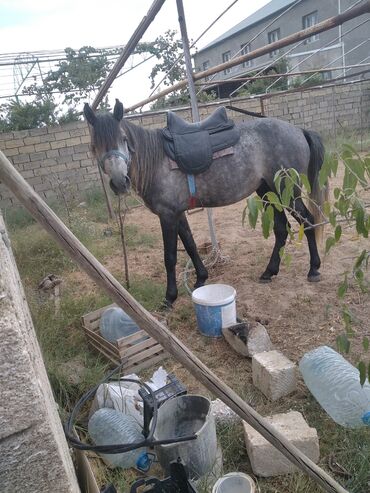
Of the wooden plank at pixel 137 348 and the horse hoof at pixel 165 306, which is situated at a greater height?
the wooden plank at pixel 137 348

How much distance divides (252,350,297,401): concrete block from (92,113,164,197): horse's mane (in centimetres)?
170

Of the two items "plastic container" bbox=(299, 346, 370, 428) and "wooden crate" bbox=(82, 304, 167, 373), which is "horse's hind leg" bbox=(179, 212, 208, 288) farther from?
"plastic container" bbox=(299, 346, 370, 428)

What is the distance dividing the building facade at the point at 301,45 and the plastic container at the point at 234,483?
43.2ft

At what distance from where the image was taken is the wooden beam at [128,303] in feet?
3.19

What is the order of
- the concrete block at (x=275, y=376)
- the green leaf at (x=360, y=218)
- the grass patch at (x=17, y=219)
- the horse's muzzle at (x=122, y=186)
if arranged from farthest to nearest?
the grass patch at (x=17, y=219) < the horse's muzzle at (x=122, y=186) < the concrete block at (x=275, y=376) < the green leaf at (x=360, y=218)

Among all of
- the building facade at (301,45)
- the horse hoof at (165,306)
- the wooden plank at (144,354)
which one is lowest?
the horse hoof at (165,306)

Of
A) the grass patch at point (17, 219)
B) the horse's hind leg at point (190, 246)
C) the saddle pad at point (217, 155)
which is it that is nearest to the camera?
the saddle pad at point (217, 155)

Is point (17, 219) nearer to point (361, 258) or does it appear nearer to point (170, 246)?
point (170, 246)

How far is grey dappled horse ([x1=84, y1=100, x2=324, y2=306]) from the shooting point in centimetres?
290

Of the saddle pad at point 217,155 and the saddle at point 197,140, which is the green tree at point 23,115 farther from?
the saddle pad at point 217,155

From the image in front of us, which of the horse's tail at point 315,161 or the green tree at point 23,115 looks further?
the green tree at point 23,115

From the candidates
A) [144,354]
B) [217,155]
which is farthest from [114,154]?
[144,354]

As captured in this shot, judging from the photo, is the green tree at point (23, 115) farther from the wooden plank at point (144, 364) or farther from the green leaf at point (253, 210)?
the green leaf at point (253, 210)

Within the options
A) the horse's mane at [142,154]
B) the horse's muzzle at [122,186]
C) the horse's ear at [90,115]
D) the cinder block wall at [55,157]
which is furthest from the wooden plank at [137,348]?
the cinder block wall at [55,157]
